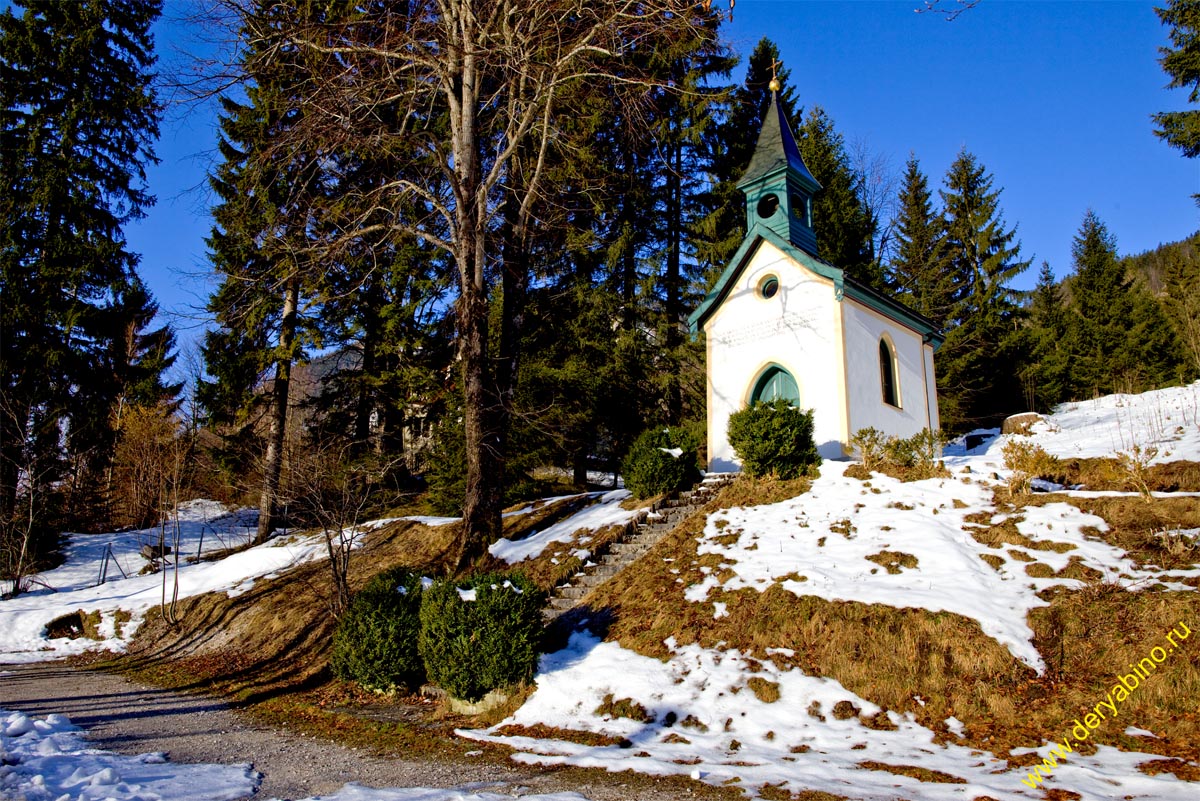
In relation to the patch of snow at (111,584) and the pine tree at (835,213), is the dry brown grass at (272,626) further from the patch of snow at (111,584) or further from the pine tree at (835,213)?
the pine tree at (835,213)

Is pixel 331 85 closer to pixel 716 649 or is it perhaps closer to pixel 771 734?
pixel 716 649

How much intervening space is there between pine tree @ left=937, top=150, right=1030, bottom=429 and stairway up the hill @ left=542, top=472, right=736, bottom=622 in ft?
52.3

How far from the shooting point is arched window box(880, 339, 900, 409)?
16312mm

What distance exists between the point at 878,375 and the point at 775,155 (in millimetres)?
6172

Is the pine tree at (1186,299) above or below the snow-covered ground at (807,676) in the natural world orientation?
above

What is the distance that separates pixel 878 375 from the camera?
15.8 m

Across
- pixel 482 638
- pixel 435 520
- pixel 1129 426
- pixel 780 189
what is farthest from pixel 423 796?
pixel 1129 426

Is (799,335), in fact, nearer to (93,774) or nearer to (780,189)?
(780,189)

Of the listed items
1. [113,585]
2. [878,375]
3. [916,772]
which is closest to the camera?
[916,772]

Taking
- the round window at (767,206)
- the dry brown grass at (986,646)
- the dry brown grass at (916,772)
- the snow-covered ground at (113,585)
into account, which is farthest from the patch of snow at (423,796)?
the round window at (767,206)

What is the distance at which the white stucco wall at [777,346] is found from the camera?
1467 centimetres

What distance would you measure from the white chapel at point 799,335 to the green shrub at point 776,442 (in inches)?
77.7

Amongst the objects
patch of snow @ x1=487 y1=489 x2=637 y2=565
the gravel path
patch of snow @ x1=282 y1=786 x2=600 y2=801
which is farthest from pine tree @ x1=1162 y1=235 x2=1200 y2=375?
patch of snow @ x1=282 y1=786 x2=600 y2=801

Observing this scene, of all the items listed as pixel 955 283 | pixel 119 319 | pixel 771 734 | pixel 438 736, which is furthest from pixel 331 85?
pixel 955 283
